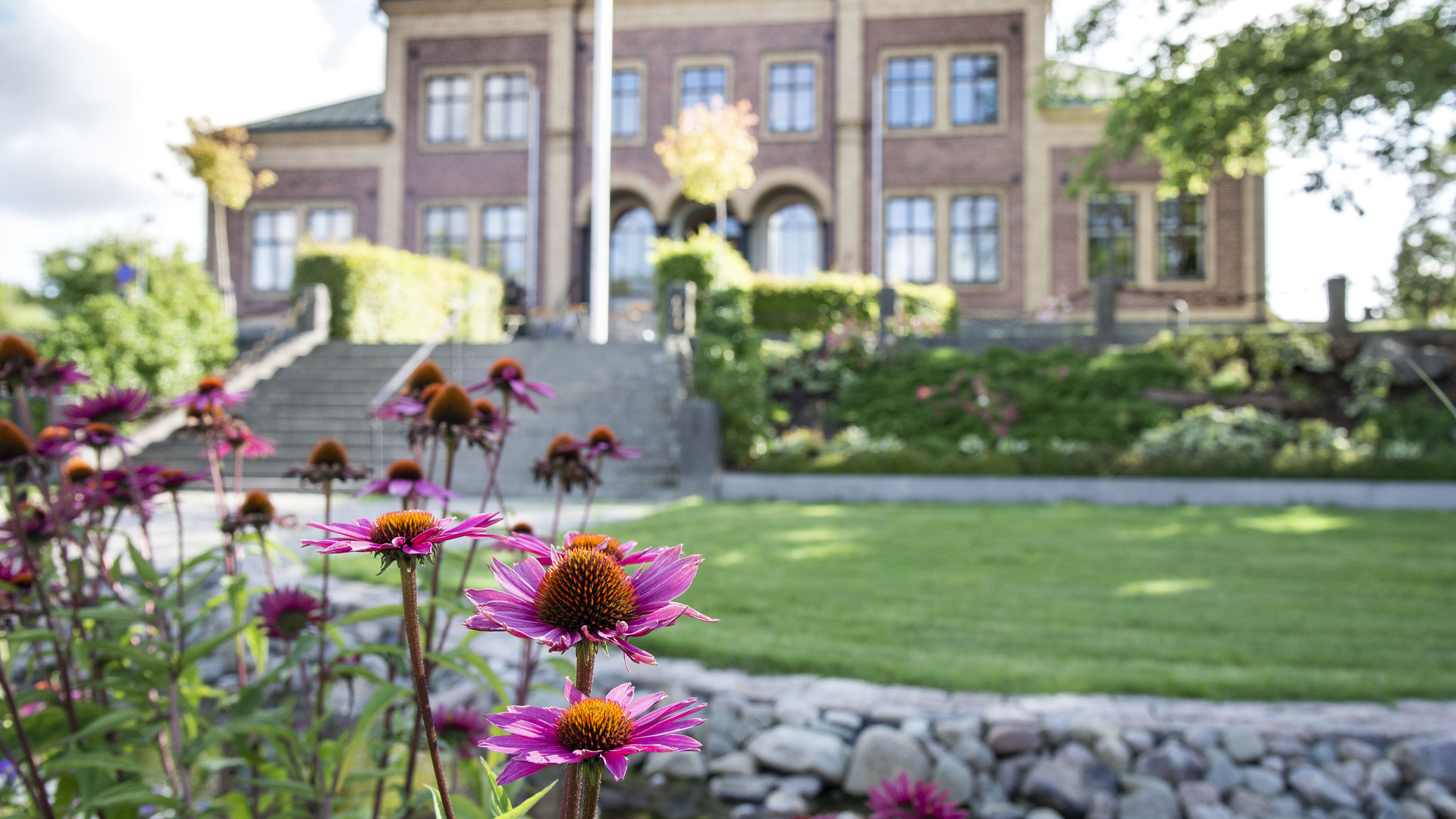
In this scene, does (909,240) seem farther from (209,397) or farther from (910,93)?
(209,397)

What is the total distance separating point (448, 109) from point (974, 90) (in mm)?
13243

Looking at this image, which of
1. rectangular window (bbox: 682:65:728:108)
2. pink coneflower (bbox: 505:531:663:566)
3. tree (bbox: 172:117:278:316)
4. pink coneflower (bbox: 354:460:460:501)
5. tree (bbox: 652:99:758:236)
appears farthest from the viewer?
rectangular window (bbox: 682:65:728:108)

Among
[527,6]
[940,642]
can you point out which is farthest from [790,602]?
[527,6]

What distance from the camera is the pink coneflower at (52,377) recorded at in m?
2.02

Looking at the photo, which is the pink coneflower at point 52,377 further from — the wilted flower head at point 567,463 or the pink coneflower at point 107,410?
the wilted flower head at point 567,463

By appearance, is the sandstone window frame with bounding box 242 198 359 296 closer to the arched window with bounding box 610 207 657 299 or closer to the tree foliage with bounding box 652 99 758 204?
the arched window with bounding box 610 207 657 299

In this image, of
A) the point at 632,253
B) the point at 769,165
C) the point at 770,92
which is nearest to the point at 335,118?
the point at 632,253

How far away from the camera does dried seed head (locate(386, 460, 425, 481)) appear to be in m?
1.65

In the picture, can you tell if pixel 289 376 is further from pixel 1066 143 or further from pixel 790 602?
pixel 1066 143

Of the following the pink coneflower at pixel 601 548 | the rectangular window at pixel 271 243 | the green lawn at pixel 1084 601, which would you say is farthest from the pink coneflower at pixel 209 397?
the rectangular window at pixel 271 243

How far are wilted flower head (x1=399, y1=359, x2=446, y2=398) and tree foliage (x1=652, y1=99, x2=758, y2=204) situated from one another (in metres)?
16.0

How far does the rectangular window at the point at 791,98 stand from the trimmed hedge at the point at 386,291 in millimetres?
8447

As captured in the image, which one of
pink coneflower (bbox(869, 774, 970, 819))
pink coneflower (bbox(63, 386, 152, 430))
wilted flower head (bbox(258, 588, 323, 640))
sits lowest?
pink coneflower (bbox(869, 774, 970, 819))

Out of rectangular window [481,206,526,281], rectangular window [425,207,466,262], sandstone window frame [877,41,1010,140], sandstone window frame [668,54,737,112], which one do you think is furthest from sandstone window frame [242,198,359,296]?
sandstone window frame [877,41,1010,140]
